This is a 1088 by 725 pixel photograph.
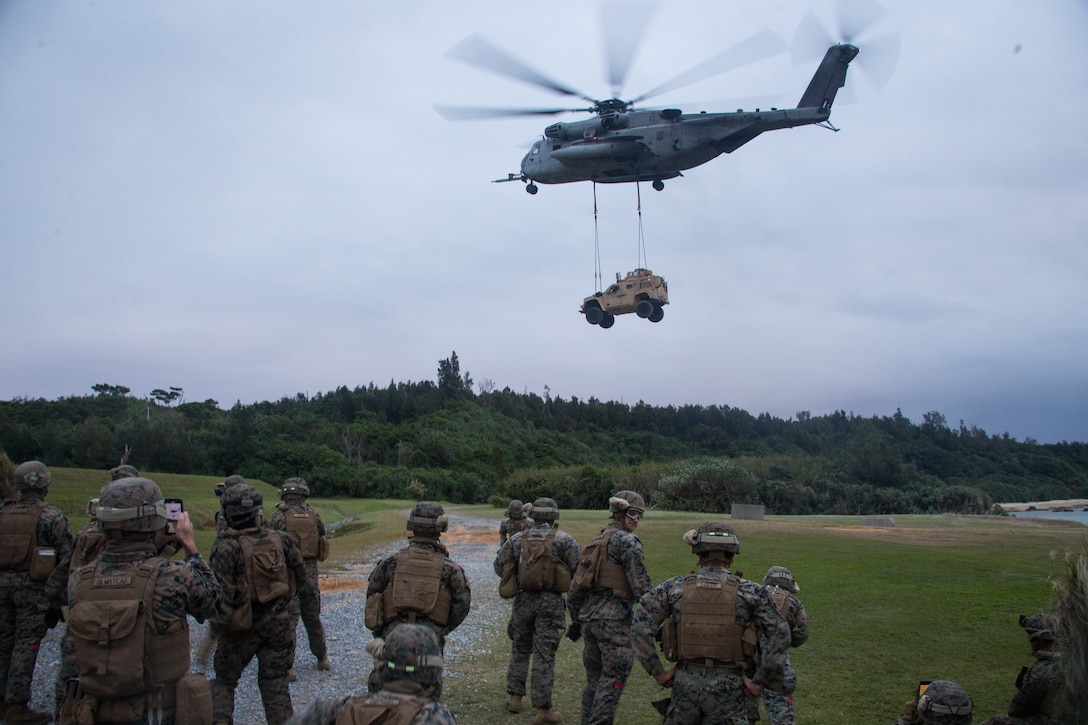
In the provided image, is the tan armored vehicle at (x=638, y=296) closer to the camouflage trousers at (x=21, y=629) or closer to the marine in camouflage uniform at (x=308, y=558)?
the marine in camouflage uniform at (x=308, y=558)

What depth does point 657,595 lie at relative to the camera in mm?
5195

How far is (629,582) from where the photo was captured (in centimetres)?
662

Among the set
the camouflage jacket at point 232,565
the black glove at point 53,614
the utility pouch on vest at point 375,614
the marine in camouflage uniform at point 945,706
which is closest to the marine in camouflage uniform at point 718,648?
the marine in camouflage uniform at point 945,706

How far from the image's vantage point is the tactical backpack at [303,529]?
357 inches

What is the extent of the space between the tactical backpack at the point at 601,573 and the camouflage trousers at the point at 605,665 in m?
0.29

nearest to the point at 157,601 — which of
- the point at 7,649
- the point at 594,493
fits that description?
the point at 7,649

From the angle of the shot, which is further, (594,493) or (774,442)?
(774,442)

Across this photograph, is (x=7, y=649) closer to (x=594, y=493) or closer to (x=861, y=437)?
(x=594, y=493)

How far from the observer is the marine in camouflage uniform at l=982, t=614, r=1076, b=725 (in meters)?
4.50

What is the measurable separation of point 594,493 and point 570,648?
1422 inches

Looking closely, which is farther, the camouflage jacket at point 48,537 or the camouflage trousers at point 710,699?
the camouflage jacket at point 48,537

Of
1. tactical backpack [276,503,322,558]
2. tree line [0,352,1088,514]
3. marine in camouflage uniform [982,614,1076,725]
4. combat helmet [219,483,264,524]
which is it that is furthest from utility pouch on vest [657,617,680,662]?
tree line [0,352,1088,514]

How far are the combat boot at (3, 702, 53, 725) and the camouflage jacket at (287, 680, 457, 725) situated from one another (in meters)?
5.60

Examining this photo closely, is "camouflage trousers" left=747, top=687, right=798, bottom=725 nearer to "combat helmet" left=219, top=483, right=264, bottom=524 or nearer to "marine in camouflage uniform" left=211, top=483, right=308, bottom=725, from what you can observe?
"marine in camouflage uniform" left=211, top=483, right=308, bottom=725
